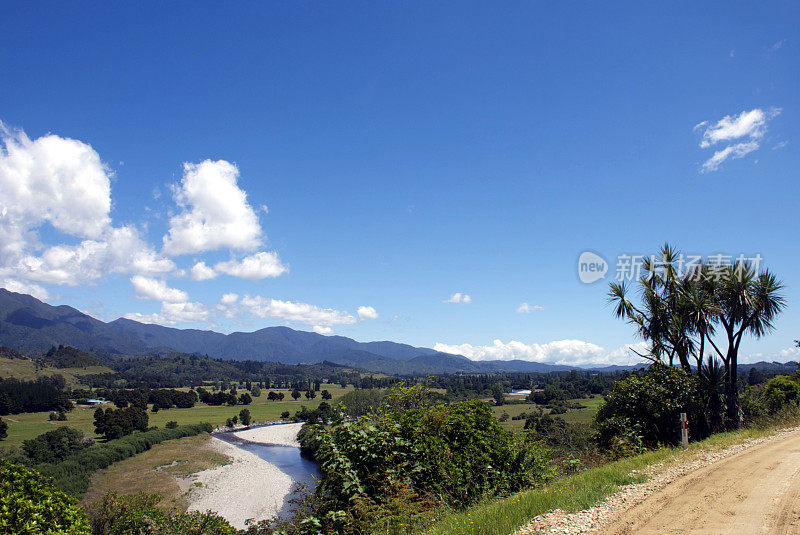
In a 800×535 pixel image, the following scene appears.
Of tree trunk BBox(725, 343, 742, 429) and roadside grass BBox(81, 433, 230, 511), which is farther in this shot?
roadside grass BBox(81, 433, 230, 511)

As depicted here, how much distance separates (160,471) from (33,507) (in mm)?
62997

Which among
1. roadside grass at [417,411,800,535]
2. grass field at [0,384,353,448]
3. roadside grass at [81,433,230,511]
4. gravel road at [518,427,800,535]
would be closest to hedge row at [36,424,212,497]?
roadside grass at [81,433,230,511]

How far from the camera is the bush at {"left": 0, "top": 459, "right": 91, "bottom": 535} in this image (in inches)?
215

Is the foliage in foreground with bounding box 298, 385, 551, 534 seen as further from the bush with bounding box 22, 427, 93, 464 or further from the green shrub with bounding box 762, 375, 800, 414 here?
the bush with bounding box 22, 427, 93, 464

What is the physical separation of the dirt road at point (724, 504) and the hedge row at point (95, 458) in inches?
1837

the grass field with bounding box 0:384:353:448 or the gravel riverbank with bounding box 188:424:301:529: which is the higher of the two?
the gravel riverbank with bounding box 188:424:301:529

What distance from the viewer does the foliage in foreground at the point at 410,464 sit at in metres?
7.93

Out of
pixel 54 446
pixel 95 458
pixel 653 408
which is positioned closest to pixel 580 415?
pixel 653 408

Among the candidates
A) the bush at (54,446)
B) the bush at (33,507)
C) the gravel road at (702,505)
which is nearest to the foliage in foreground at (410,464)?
the gravel road at (702,505)

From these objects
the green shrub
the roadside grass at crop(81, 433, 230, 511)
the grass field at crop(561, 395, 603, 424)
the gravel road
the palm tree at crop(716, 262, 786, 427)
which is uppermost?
the palm tree at crop(716, 262, 786, 427)

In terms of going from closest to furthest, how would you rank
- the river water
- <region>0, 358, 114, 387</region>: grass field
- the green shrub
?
the green shrub → the river water → <region>0, 358, 114, 387</region>: grass field

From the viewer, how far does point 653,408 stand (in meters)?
16.0

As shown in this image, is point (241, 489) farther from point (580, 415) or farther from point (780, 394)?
point (580, 415)

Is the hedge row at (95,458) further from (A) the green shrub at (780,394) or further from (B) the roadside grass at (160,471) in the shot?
(A) the green shrub at (780,394)
